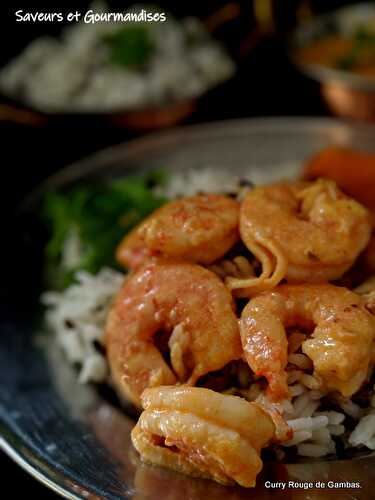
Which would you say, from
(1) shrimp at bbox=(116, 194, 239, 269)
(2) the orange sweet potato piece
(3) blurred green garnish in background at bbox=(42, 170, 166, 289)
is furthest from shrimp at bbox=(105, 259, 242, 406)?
(2) the orange sweet potato piece

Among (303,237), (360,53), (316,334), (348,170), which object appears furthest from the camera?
(360,53)

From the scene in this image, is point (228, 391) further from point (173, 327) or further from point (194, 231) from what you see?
point (194, 231)

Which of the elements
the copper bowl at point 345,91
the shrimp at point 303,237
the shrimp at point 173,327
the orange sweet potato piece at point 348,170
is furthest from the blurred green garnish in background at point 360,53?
the shrimp at point 173,327

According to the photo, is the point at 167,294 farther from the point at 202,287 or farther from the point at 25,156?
the point at 25,156

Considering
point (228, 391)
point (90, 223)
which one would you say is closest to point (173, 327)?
point (228, 391)

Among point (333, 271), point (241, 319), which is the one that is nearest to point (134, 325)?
point (241, 319)

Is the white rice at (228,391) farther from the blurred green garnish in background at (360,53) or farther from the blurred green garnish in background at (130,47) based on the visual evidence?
the blurred green garnish in background at (360,53)
